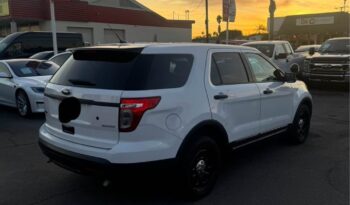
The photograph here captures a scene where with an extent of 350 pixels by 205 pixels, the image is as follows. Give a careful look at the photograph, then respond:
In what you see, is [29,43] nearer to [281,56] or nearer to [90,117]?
[281,56]

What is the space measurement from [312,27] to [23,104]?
45487 millimetres

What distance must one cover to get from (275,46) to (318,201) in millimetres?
12420

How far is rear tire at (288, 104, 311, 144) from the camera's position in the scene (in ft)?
22.5

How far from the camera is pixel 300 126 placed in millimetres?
7109

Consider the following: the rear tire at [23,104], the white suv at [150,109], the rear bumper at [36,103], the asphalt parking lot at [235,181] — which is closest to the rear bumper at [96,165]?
the white suv at [150,109]

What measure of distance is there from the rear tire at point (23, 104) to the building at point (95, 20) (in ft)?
64.7

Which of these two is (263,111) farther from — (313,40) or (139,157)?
(313,40)

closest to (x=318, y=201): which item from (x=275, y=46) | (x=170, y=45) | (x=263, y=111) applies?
(x=263, y=111)

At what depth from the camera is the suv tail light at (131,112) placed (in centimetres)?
407

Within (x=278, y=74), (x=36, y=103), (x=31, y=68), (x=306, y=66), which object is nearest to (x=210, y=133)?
(x=278, y=74)

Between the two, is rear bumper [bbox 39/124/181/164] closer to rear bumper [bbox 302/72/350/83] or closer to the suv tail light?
the suv tail light

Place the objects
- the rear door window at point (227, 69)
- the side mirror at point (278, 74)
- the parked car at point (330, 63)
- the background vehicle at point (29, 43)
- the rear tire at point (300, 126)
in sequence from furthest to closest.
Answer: the background vehicle at point (29, 43) → the parked car at point (330, 63) → the rear tire at point (300, 126) → the side mirror at point (278, 74) → the rear door window at point (227, 69)

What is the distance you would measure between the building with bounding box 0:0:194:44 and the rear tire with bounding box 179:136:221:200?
25330mm

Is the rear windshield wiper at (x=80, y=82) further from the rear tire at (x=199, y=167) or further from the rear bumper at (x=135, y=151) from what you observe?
the rear tire at (x=199, y=167)
